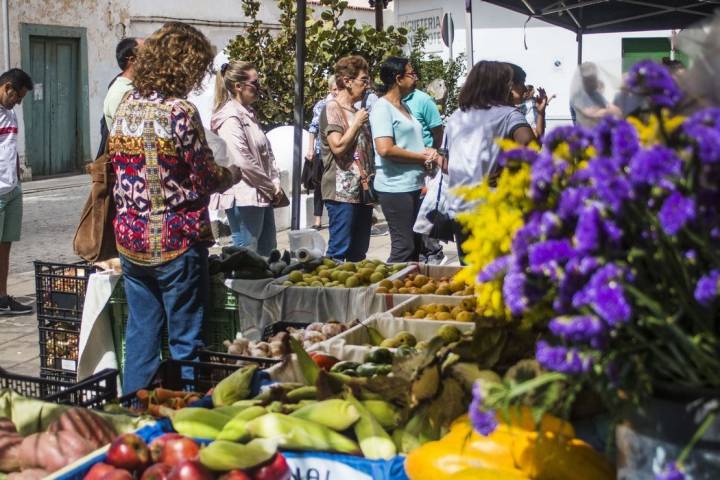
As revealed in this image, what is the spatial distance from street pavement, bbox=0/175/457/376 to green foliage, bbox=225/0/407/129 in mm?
1732

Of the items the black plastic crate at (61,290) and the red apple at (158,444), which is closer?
the red apple at (158,444)

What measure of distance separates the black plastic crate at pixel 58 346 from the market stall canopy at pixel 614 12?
654 cm

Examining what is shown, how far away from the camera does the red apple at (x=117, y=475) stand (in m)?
2.45

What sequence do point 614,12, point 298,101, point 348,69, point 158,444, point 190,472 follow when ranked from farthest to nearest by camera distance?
point 614,12 → point 298,101 → point 348,69 → point 158,444 → point 190,472

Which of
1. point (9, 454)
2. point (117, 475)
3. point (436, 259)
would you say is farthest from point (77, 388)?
point (436, 259)

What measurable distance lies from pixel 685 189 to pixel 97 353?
13.6 ft

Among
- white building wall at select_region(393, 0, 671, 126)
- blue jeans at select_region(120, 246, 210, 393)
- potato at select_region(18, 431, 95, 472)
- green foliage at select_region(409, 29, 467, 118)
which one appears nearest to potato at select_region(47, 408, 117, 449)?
potato at select_region(18, 431, 95, 472)

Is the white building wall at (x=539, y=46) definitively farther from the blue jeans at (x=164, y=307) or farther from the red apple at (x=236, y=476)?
the red apple at (x=236, y=476)

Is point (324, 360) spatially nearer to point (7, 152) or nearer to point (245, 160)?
point (245, 160)

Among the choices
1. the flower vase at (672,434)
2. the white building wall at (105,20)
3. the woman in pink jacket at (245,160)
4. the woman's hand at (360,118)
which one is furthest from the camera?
the white building wall at (105,20)

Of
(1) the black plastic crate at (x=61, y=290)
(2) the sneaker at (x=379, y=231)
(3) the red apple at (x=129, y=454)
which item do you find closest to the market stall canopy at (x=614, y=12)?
(2) the sneaker at (x=379, y=231)

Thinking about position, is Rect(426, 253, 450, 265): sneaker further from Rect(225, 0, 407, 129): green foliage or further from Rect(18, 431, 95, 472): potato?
Rect(18, 431, 95, 472): potato

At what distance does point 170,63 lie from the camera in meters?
4.42

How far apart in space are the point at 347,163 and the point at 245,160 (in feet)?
2.55
